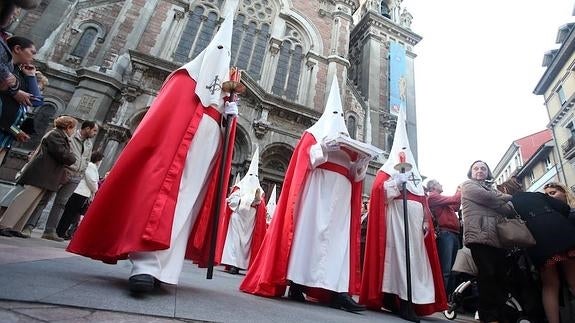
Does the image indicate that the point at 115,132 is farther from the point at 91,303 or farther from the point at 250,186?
the point at 91,303

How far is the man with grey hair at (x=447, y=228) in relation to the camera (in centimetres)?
481

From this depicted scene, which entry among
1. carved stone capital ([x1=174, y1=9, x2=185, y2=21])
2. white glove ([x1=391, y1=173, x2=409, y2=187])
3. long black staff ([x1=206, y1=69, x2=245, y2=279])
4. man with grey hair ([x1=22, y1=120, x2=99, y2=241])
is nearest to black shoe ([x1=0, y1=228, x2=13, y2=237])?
man with grey hair ([x1=22, y1=120, x2=99, y2=241])

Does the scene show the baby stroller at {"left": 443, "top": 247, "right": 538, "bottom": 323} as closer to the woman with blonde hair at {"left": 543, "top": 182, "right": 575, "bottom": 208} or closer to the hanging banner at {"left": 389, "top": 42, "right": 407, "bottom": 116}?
the woman with blonde hair at {"left": 543, "top": 182, "right": 575, "bottom": 208}

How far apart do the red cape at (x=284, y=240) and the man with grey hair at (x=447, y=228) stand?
6.99 ft

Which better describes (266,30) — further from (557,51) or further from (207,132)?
(557,51)

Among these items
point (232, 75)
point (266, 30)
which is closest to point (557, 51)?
point (266, 30)

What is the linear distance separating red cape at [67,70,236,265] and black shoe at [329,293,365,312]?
5.79 feet

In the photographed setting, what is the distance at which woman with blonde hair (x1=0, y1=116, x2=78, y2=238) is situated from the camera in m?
4.14

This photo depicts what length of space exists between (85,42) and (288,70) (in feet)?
28.2

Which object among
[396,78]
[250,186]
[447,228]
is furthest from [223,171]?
[396,78]

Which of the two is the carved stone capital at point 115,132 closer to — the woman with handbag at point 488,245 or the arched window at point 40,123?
the arched window at point 40,123

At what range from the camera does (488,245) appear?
288 cm

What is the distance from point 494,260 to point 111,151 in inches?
426

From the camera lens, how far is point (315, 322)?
185 cm
